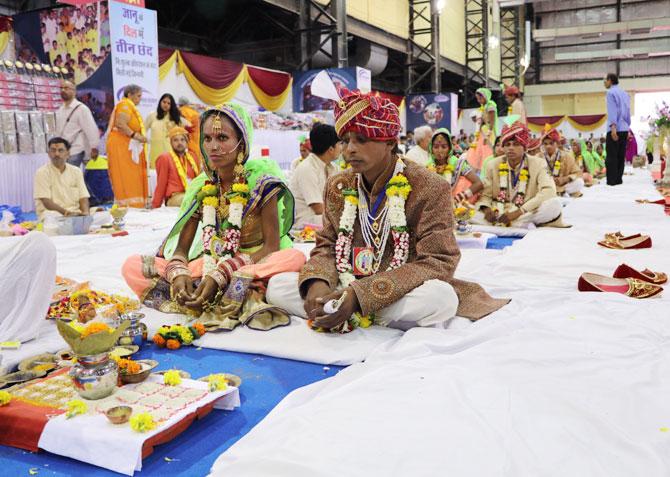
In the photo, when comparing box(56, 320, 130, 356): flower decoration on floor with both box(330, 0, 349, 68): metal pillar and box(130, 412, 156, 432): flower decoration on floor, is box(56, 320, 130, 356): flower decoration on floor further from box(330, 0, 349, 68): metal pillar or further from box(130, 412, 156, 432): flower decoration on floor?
box(330, 0, 349, 68): metal pillar

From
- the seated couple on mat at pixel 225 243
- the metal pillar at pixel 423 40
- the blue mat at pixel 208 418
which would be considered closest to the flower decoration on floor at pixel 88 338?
the blue mat at pixel 208 418

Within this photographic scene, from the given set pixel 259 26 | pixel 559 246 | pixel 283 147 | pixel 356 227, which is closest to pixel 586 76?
pixel 259 26

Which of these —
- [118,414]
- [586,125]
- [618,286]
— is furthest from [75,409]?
[586,125]

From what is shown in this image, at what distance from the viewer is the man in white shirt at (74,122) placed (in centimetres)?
747

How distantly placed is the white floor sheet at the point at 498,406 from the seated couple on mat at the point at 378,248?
0.49ft

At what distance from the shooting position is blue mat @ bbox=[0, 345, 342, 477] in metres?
1.60

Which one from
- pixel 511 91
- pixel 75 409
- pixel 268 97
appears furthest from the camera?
pixel 268 97

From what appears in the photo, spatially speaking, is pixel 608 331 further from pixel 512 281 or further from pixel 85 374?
pixel 85 374

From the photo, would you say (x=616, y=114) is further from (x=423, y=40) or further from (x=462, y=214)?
(x=423, y=40)

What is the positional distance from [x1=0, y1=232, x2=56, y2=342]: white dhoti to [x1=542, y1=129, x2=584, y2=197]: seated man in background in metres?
6.60

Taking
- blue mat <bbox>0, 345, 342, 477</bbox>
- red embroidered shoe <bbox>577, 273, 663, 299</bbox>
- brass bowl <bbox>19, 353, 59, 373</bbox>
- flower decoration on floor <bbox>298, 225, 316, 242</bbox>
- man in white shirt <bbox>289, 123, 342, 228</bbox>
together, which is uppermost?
man in white shirt <bbox>289, 123, 342, 228</bbox>

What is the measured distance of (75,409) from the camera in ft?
5.65

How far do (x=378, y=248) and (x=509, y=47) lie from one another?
25.8m

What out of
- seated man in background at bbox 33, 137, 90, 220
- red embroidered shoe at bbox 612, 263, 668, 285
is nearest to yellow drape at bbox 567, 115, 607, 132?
seated man in background at bbox 33, 137, 90, 220
